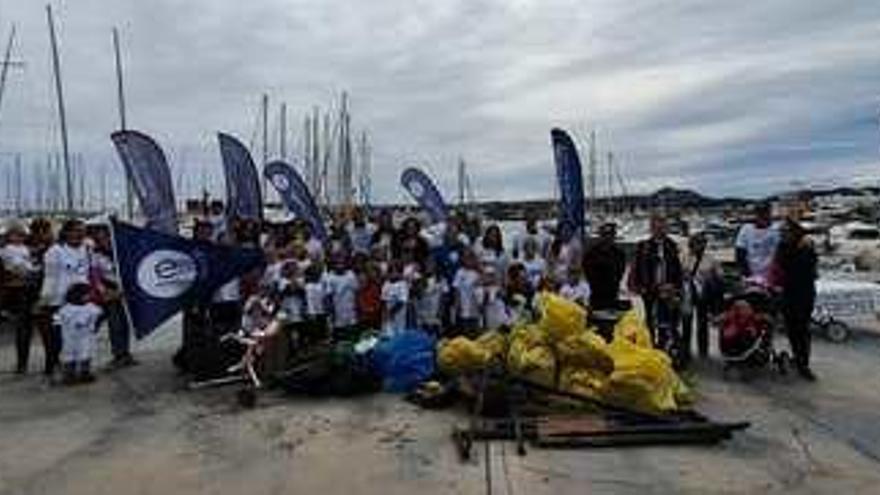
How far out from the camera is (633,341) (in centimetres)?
1468

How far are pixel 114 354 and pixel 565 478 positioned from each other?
8433 mm

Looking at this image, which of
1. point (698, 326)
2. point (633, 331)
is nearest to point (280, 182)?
point (698, 326)

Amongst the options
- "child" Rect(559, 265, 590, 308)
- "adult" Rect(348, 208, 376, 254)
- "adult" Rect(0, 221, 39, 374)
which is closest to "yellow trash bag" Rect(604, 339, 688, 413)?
"child" Rect(559, 265, 590, 308)

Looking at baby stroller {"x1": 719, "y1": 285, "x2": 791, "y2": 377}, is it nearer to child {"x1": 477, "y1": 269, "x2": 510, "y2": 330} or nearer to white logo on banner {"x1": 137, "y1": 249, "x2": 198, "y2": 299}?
child {"x1": 477, "y1": 269, "x2": 510, "y2": 330}

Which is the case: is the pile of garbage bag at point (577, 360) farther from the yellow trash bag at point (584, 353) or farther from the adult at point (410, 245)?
the adult at point (410, 245)

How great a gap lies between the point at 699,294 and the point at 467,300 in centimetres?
267

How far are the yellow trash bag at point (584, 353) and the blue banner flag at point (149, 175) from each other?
292 inches

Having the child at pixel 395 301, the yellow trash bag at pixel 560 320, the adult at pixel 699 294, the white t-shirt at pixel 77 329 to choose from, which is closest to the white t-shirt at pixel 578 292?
the adult at pixel 699 294

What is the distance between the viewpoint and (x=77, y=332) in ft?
52.8

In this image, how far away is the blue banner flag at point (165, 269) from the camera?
1622cm

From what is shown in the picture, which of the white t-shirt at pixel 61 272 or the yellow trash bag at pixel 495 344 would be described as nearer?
the yellow trash bag at pixel 495 344

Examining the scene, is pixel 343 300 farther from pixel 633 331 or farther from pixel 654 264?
pixel 633 331

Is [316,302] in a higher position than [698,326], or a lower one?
higher

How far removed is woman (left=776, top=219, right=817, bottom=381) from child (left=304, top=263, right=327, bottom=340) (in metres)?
5.06
